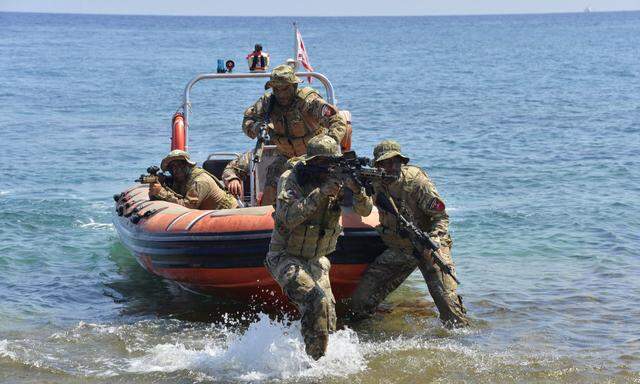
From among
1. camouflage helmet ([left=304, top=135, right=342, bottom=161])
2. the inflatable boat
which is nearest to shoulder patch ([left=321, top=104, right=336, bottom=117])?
the inflatable boat

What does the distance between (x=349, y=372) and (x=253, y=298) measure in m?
1.47

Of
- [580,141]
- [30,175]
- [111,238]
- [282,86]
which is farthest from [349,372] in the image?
[580,141]

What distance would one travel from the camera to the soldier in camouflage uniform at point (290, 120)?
25.6ft

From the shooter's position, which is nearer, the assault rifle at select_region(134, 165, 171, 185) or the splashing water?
the splashing water

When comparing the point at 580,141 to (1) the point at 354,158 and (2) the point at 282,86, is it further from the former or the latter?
(1) the point at 354,158

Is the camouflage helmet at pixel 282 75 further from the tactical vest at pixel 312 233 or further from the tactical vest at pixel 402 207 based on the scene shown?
the tactical vest at pixel 312 233

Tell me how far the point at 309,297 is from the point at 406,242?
1291 millimetres

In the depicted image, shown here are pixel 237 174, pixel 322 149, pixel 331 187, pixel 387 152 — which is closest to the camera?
pixel 331 187

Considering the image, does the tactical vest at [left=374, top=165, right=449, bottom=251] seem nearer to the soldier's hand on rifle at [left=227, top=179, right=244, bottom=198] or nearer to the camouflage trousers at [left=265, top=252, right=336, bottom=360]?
the camouflage trousers at [left=265, top=252, right=336, bottom=360]

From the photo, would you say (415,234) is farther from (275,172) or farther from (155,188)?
(155,188)

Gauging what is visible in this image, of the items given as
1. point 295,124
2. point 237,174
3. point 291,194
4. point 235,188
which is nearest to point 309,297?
point 291,194

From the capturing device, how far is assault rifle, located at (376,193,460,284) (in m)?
6.39

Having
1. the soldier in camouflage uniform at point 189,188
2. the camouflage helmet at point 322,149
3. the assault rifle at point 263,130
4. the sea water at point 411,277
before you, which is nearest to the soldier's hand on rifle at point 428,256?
the sea water at point 411,277

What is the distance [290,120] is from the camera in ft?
26.0
